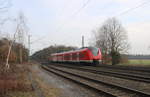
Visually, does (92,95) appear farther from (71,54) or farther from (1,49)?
(71,54)

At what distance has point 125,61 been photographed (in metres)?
54.0

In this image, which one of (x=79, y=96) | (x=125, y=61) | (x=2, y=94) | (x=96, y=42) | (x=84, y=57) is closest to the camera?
(x=2, y=94)

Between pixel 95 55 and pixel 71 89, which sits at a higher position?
pixel 95 55

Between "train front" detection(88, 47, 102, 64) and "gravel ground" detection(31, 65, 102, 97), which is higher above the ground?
"train front" detection(88, 47, 102, 64)

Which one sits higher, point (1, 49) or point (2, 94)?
point (1, 49)

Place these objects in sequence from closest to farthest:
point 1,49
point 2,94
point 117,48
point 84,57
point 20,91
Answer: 1. point 2,94
2. point 20,91
3. point 1,49
4. point 84,57
5. point 117,48

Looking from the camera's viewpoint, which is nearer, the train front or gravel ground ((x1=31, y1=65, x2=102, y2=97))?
gravel ground ((x1=31, y1=65, x2=102, y2=97))

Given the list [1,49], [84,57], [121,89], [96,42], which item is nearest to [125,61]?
[96,42]

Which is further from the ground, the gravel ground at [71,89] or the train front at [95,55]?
the train front at [95,55]

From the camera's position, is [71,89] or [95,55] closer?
[71,89]

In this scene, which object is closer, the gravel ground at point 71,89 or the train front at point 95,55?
the gravel ground at point 71,89

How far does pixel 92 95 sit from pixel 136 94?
6.76 ft

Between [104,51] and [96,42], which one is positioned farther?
[96,42]

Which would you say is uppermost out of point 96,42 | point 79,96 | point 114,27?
point 114,27
